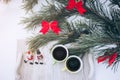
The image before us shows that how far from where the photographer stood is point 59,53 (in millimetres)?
1211

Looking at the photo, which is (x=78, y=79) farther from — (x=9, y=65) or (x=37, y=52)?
(x=9, y=65)

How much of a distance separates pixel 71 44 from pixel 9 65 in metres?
0.38

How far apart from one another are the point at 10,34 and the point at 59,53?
32 centimetres

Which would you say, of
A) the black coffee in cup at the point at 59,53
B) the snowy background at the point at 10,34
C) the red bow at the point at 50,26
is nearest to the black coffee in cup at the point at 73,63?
the black coffee in cup at the point at 59,53

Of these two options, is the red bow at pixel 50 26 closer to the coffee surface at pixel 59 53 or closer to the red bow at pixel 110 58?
the coffee surface at pixel 59 53

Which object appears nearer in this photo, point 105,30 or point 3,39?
point 105,30

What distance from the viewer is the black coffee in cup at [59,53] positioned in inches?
47.6

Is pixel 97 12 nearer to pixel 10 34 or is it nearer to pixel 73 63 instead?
pixel 73 63

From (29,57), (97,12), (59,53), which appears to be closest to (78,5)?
(97,12)

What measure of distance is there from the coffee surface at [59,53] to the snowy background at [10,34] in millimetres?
188

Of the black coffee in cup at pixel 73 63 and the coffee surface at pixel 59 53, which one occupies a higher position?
the coffee surface at pixel 59 53

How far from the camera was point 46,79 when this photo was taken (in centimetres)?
124

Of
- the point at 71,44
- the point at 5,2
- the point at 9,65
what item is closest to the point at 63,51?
the point at 71,44

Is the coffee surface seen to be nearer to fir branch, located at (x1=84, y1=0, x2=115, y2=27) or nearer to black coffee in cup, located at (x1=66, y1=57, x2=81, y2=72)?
black coffee in cup, located at (x1=66, y1=57, x2=81, y2=72)
